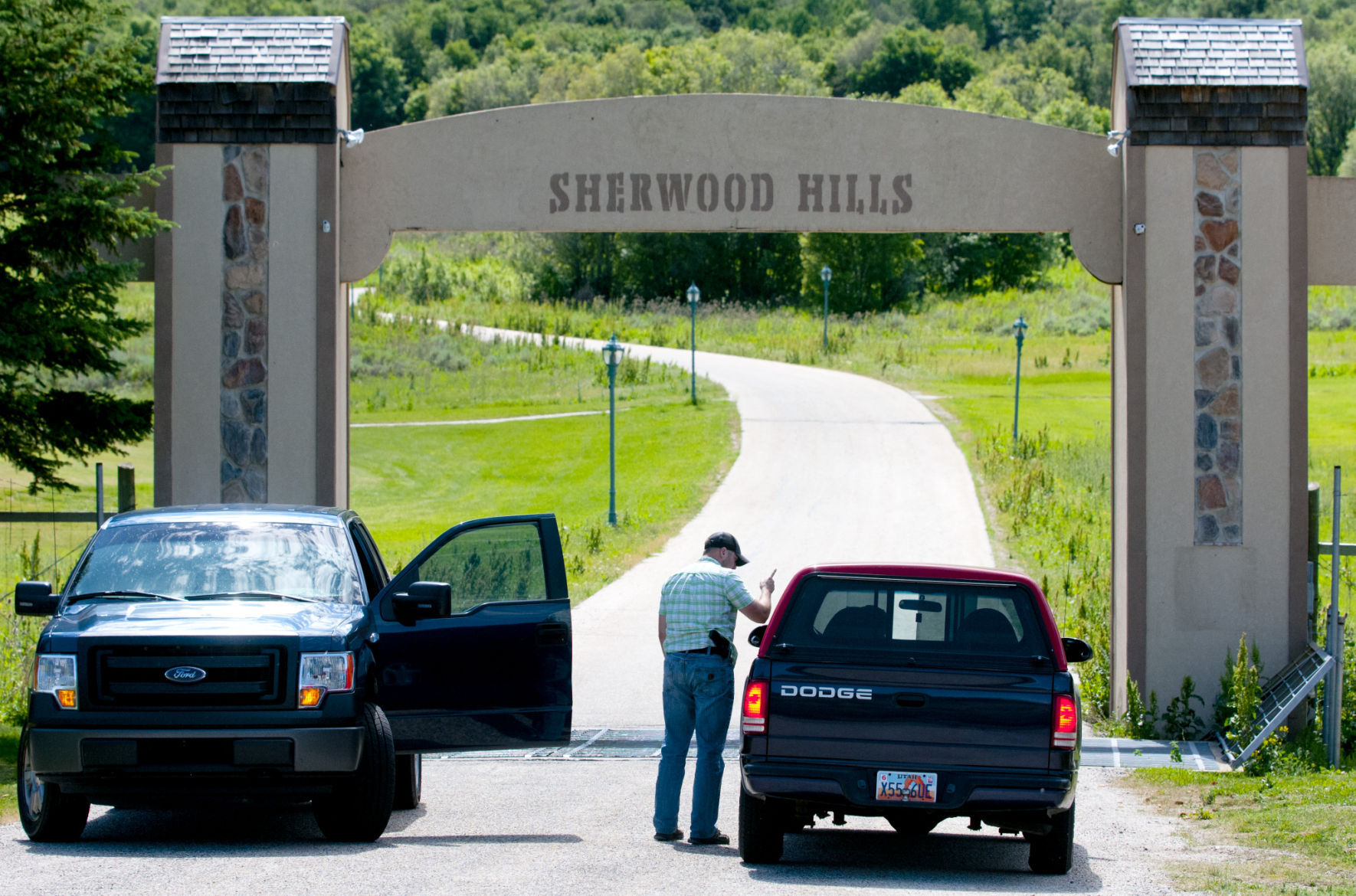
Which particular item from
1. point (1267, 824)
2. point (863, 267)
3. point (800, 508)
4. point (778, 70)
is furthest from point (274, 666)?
point (778, 70)

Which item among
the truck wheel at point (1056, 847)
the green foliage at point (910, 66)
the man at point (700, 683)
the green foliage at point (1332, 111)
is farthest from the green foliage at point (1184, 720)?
the green foliage at point (910, 66)

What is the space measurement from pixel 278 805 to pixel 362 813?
106 centimetres

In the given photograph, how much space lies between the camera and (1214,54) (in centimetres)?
1340

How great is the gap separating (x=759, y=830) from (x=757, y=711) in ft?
2.26

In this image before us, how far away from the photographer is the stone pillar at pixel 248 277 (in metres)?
13.3

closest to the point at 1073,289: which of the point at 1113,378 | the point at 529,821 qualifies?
the point at 1113,378

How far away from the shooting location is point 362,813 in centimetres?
833

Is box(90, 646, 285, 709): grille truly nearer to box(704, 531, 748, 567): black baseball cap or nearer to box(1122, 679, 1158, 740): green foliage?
box(704, 531, 748, 567): black baseball cap

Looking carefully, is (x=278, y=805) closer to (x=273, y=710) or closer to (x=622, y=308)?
(x=273, y=710)

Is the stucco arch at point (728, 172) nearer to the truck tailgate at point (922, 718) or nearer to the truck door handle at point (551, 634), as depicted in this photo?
the truck door handle at point (551, 634)

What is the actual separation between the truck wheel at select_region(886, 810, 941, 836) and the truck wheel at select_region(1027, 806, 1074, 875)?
52 cm

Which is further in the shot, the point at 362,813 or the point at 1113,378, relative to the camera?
the point at 1113,378

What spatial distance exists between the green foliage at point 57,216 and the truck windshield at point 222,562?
9.10ft

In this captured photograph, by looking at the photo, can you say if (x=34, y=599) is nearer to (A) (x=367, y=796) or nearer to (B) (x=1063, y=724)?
(A) (x=367, y=796)
